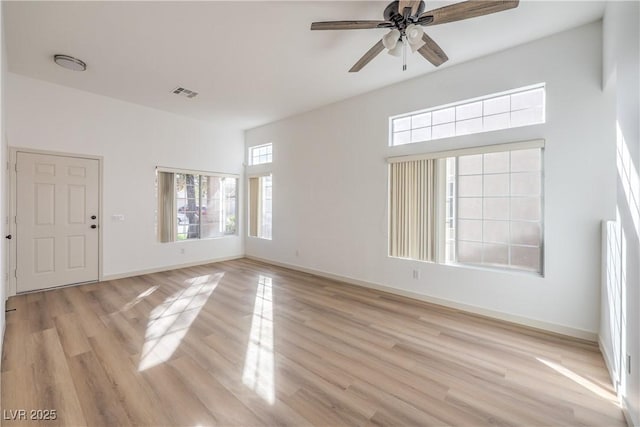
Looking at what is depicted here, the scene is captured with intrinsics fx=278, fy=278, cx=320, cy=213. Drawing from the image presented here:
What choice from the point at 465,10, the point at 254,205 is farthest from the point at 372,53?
the point at 254,205

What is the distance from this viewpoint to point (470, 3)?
2088mm

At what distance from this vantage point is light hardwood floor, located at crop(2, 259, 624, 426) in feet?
5.88

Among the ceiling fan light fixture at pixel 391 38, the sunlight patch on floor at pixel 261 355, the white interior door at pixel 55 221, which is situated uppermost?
the ceiling fan light fixture at pixel 391 38

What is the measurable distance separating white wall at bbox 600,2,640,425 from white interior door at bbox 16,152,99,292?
6404mm

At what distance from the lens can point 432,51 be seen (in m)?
2.69

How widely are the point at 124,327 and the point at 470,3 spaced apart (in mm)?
4353

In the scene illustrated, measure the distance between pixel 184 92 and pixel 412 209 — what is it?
13.2ft

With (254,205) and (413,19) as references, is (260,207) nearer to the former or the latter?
(254,205)

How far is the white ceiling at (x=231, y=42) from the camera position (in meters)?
2.60

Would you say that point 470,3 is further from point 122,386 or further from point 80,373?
point 80,373

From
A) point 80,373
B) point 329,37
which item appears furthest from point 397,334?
point 329,37

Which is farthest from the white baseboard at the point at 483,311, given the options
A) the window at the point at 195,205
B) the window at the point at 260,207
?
the window at the point at 195,205

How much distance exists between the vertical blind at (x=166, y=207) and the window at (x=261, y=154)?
1.86 meters

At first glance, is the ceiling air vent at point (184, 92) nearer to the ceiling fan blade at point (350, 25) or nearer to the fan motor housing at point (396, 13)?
the ceiling fan blade at point (350, 25)
